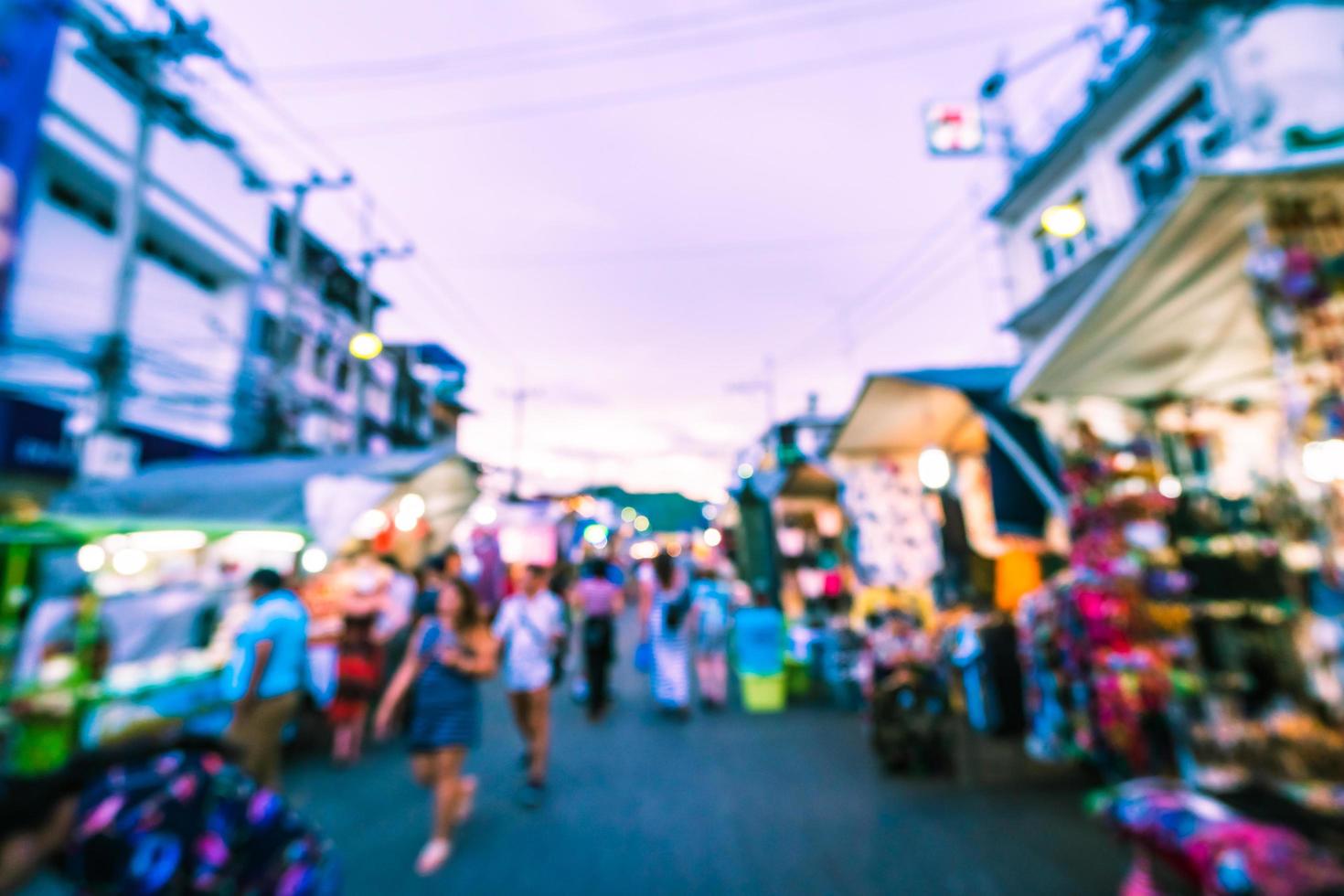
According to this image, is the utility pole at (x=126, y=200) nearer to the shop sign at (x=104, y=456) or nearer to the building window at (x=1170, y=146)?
the shop sign at (x=104, y=456)

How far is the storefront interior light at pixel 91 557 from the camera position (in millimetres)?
7076

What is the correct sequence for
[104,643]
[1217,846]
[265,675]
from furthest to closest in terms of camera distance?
1. [104,643]
2. [265,675]
3. [1217,846]

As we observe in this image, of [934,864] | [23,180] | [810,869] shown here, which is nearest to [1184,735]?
[934,864]

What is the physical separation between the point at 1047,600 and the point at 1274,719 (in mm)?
1448

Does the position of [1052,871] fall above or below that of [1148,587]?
below

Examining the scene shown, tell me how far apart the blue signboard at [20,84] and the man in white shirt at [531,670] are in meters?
4.67

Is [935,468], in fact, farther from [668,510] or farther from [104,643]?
[668,510]

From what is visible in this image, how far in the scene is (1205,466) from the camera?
199 inches

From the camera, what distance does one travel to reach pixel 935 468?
725cm

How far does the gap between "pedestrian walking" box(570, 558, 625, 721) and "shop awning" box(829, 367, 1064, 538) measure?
140 inches

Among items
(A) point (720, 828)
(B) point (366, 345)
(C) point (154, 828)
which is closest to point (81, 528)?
(C) point (154, 828)

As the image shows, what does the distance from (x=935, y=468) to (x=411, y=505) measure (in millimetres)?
7153

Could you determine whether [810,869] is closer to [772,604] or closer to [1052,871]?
[1052,871]

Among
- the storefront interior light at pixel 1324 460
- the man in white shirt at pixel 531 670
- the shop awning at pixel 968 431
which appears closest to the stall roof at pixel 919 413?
the shop awning at pixel 968 431
